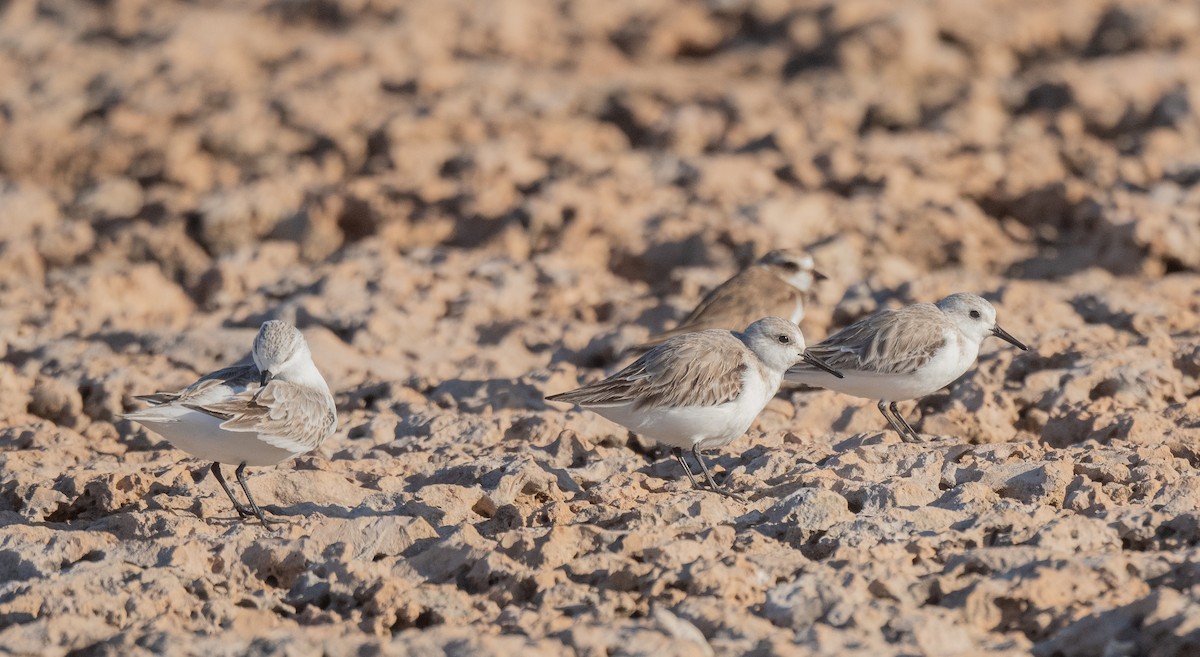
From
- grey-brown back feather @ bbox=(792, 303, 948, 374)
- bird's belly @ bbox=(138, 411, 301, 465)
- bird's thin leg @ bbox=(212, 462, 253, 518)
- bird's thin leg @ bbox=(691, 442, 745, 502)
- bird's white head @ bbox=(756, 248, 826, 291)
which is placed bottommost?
bird's white head @ bbox=(756, 248, 826, 291)

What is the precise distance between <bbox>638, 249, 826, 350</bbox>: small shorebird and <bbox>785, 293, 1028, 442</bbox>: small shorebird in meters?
1.12

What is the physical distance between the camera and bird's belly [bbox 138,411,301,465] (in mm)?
6918

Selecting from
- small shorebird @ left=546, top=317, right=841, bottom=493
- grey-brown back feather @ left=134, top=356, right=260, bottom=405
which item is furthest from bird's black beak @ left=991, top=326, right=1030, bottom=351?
grey-brown back feather @ left=134, top=356, right=260, bottom=405

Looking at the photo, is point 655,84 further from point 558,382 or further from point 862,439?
point 862,439

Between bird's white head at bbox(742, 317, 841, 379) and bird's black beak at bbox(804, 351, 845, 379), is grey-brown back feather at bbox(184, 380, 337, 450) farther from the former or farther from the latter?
bird's black beak at bbox(804, 351, 845, 379)

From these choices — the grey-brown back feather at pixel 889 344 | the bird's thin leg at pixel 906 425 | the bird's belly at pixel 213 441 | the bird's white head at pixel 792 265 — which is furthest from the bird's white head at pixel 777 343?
the bird's belly at pixel 213 441

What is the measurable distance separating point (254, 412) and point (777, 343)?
2935mm

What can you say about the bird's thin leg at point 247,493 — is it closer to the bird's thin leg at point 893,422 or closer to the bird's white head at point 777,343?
the bird's white head at point 777,343

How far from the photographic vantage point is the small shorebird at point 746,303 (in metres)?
9.60

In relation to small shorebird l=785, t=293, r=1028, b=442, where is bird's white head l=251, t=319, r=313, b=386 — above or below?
above

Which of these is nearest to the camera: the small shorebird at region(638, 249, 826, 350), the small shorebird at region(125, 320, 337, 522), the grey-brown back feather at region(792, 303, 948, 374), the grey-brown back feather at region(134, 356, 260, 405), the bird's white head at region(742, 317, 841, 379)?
the small shorebird at region(125, 320, 337, 522)

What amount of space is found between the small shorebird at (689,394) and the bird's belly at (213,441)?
1529 millimetres

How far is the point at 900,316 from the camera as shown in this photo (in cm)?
845

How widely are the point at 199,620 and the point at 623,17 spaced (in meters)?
13.4
